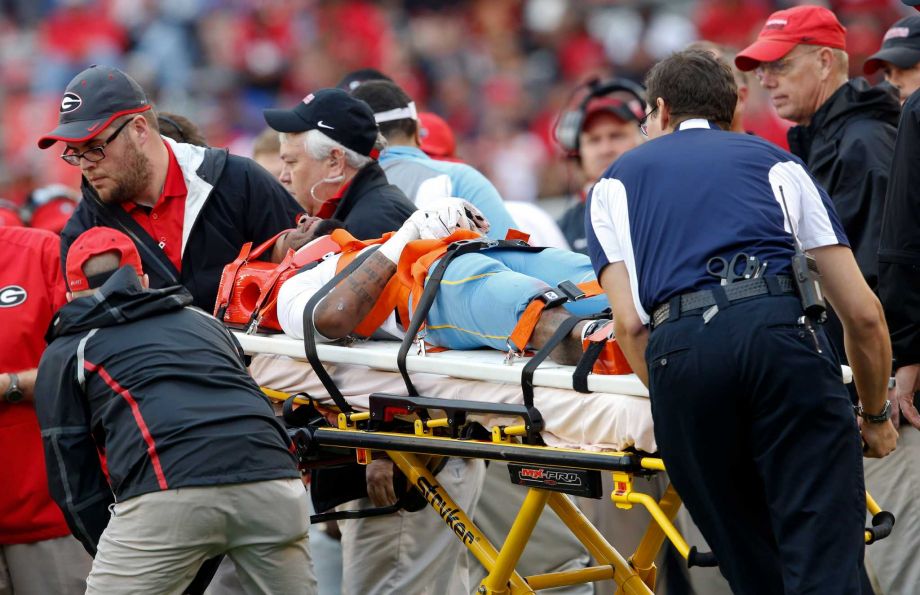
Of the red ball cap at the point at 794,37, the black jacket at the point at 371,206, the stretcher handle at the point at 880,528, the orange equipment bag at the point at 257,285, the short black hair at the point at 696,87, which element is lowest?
the stretcher handle at the point at 880,528

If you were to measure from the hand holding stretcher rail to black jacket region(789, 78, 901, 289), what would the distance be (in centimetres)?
141

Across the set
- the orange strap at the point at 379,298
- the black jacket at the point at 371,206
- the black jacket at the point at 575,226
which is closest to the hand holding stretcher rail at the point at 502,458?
the orange strap at the point at 379,298

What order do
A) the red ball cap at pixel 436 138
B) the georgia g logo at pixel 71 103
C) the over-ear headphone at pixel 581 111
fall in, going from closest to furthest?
the georgia g logo at pixel 71 103 → the over-ear headphone at pixel 581 111 → the red ball cap at pixel 436 138

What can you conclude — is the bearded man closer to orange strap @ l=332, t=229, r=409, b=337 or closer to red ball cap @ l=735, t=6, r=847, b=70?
orange strap @ l=332, t=229, r=409, b=337

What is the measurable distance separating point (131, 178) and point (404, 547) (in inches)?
71.5

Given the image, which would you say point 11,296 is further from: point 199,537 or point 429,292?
point 429,292

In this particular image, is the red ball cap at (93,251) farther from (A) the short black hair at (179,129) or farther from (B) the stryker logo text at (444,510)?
(A) the short black hair at (179,129)

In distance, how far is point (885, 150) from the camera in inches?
199

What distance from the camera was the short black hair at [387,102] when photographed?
6312 millimetres

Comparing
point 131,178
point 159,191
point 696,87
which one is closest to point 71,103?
point 131,178

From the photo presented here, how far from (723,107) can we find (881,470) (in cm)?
206

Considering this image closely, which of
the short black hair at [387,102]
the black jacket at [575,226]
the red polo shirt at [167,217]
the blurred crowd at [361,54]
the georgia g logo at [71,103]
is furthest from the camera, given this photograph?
the blurred crowd at [361,54]

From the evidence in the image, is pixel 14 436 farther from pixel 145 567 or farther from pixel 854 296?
pixel 854 296

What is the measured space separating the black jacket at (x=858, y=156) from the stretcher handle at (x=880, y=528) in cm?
138
